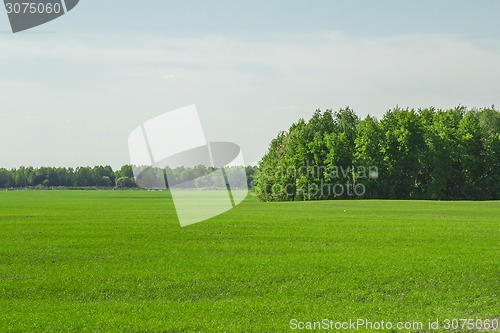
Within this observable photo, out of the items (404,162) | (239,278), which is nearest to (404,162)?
(404,162)

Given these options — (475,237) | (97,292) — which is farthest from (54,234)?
(475,237)

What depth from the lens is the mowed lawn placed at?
816 inches

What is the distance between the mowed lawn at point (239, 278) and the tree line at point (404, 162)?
6831 cm

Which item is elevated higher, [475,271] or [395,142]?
[395,142]

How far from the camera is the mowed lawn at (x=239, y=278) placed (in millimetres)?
20719

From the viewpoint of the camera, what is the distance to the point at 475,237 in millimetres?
38062

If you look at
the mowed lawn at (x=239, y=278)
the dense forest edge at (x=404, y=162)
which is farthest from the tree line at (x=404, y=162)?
the mowed lawn at (x=239, y=278)

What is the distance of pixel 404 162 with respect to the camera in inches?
4360

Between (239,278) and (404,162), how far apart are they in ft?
292

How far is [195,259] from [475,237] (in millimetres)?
17625

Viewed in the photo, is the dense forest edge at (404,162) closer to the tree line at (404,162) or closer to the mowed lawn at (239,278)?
the tree line at (404,162)

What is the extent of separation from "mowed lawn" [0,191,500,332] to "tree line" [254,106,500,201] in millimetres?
68308

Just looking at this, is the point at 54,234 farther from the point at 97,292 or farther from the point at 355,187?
the point at 355,187

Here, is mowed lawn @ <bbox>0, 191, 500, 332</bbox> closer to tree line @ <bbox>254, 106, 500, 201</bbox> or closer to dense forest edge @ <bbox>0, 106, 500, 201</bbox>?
dense forest edge @ <bbox>0, 106, 500, 201</bbox>
